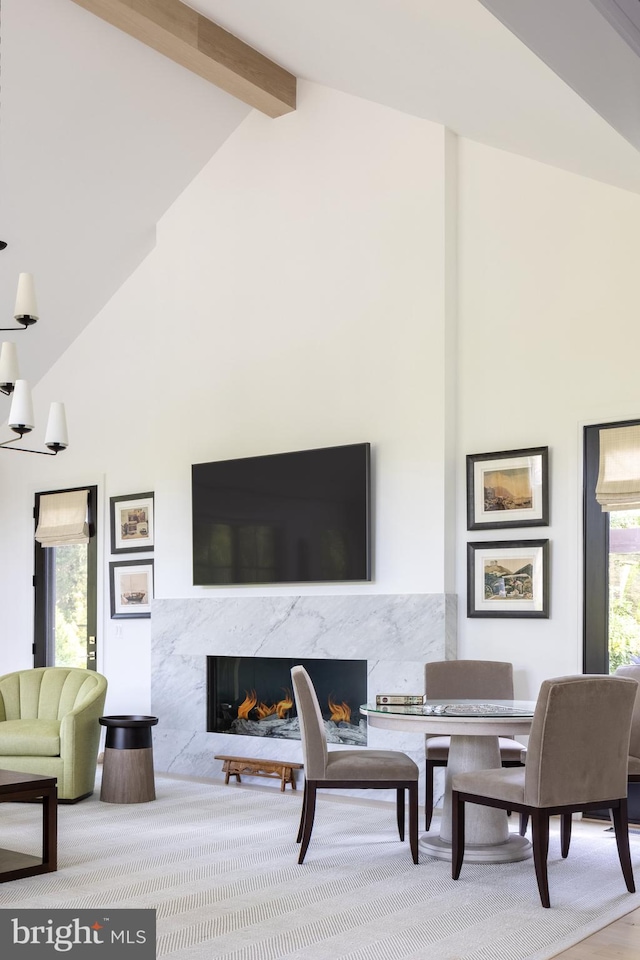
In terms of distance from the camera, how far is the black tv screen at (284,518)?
252 inches

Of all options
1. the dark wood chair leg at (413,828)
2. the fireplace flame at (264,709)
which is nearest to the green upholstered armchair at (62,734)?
the fireplace flame at (264,709)

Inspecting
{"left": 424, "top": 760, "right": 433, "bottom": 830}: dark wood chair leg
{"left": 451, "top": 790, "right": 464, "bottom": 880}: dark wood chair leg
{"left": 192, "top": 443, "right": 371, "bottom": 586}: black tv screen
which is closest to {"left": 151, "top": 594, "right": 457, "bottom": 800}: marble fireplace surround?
{"left": 192, "top": 443, "right": 371, "bottom": 586}: black tv screen

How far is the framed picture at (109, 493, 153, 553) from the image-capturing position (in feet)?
26.1

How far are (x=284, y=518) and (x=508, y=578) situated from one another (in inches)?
67.4

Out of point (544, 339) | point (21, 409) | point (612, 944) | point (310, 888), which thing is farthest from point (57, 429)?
point (612, 944)

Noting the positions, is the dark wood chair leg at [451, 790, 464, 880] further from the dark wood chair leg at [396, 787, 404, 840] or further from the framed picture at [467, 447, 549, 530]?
the framed picture at [467, 447, 549, 530]

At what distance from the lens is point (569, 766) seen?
3836 mm

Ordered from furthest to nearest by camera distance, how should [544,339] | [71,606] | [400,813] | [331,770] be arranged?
[71,606] → [544,339] → [400,813] → [331,770]

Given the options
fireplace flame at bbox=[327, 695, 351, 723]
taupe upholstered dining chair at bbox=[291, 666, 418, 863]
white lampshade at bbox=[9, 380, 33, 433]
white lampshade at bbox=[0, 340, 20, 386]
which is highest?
white lampshade at bbox=[0, 340, 20, 386]

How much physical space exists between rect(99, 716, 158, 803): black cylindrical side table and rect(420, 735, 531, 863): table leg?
208 cm

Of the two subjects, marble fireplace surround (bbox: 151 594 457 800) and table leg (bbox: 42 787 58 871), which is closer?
table leg (bbox: 42 787 58 871)

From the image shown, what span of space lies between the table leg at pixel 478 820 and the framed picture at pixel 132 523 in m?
3.97

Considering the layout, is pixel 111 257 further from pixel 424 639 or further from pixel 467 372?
pixel 424 639

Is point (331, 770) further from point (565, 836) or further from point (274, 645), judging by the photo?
point (274, 645)
